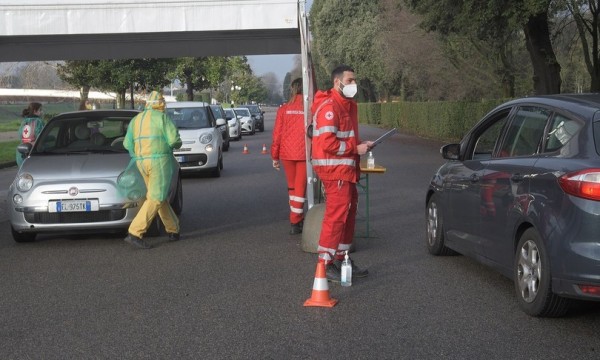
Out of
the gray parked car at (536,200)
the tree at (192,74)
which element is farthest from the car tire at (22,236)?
the tree at (192,74)

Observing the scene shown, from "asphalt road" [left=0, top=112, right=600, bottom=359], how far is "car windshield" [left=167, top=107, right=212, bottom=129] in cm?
886

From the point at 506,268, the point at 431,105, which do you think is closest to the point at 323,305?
the point at 506,268

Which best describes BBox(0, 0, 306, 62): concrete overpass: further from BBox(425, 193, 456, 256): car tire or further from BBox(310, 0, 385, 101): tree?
BBox(310, 0, 385, 101): tree

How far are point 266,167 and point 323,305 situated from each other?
15.2 m

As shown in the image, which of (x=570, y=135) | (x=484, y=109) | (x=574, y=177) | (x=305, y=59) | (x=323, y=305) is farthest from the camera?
(x=484, y=109)

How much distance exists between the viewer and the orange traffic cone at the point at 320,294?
6.54 meters

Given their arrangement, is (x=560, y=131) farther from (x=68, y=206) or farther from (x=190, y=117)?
(x=190, y=117)

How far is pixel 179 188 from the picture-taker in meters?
12.1

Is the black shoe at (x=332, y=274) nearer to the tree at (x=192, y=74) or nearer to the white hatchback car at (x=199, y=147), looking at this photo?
the white hatchback car at (x=199, y=147)

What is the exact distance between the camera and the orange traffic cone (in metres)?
6.54

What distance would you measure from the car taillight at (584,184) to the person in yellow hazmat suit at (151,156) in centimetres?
508

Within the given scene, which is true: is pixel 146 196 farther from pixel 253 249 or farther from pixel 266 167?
pixel 266 167

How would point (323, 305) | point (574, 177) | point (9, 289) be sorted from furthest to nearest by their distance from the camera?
1. point (9, 289)
2. point (323, 305)
3. point (574, 177)

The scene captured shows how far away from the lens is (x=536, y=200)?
19.7ft
